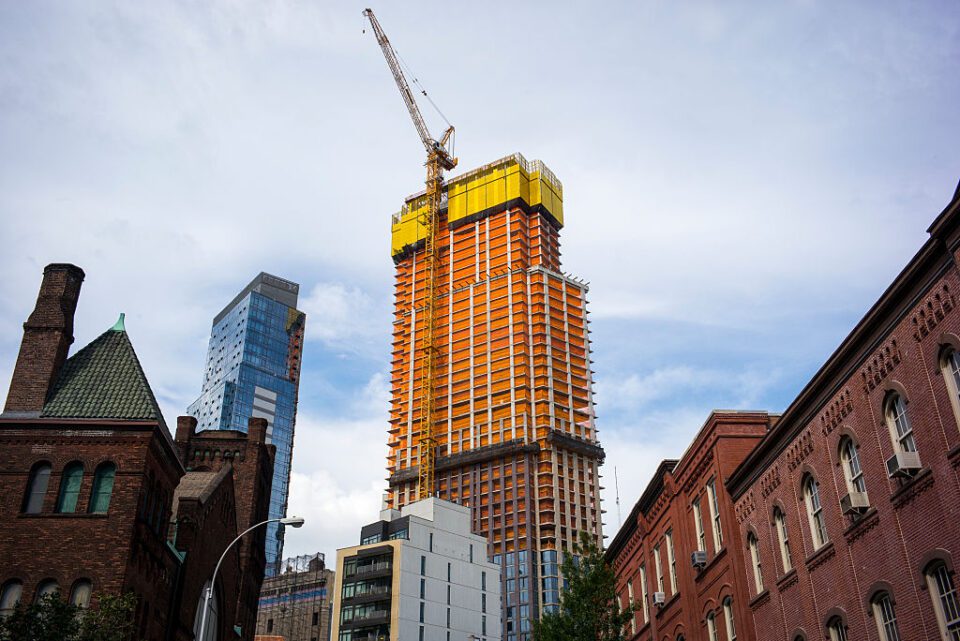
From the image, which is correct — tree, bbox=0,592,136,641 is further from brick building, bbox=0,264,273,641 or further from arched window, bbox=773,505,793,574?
arched window, bbox=773,505,793,574

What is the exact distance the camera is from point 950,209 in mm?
18719

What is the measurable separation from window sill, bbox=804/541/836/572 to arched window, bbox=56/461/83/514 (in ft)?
77.7

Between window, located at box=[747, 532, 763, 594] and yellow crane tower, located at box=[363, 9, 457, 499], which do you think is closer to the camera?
window, located at box=[747, 532, 763, 594]

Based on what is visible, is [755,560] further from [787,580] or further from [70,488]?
[70,488]

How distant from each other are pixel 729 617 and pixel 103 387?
984 inches

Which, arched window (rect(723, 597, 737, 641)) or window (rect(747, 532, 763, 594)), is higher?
window (rect(747, 532, 763, 594))

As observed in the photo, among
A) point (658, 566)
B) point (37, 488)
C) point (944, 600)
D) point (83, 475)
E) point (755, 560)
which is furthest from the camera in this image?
point (658, 566)

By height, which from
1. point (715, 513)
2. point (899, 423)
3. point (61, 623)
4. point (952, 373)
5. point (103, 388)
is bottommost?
point (61, 623)

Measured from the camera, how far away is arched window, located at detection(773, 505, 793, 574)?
2797 centimetres

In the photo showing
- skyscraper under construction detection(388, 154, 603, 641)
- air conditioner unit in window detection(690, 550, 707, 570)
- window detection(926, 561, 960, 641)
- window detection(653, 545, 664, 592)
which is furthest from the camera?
skyscraper under construction detection(388, 154, 603, 641)

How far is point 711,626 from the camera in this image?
34.6 m

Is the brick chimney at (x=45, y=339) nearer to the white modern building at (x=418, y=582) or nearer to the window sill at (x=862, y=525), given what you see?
the window sill at (x=862, y=525)

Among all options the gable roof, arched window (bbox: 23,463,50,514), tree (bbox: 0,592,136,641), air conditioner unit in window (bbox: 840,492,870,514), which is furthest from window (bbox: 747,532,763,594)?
arched window (bbox: 23,463,50,514)

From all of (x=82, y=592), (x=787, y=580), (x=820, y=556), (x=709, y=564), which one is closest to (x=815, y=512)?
(x=820, y=556)
